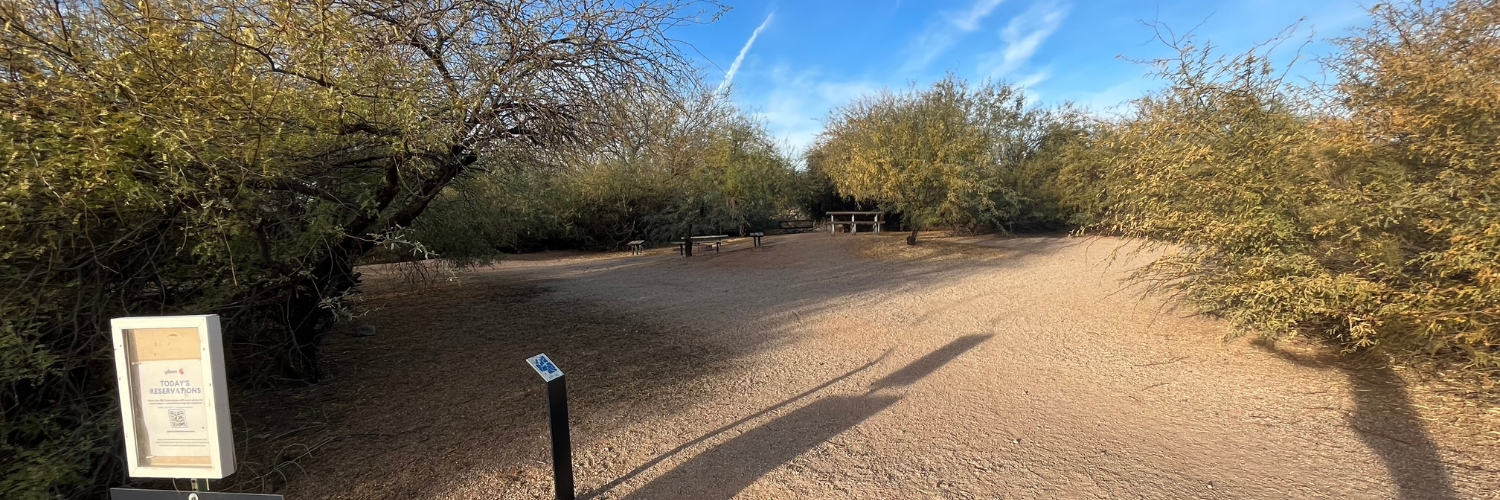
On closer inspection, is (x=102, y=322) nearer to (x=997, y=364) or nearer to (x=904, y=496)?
(x=904, y=496)

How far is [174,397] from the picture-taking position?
2219mm

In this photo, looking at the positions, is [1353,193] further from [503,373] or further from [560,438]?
[503,373]

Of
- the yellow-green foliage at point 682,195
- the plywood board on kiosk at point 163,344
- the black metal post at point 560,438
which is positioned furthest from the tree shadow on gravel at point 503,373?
the yellow-green foliage at point 682,195

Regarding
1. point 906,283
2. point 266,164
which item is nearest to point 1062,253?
point 906,283

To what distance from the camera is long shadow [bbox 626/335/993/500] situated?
3309 mm

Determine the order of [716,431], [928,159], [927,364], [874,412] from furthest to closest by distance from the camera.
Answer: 1. [928,159]
2. [927,364]
3. [874,412]
4. [716,431]

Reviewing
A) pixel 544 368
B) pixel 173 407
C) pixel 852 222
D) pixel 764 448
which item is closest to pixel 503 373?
pixel 544 368

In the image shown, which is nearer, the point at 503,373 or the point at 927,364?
the point at 503,373

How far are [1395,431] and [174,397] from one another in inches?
257

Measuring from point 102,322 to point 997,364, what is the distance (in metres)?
6.22

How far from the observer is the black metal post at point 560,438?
→ 2986 mm

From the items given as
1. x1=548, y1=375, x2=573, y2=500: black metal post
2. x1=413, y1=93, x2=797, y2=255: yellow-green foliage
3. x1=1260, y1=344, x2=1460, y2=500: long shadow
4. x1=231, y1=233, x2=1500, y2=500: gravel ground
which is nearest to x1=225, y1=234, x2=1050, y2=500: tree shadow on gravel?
x1=231, y1=233, x2=1500, y2=500: gravel ground

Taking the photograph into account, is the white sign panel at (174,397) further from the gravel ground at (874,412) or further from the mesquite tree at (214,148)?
the gravel ground at (874,412)

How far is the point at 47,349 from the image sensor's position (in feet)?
8.86
